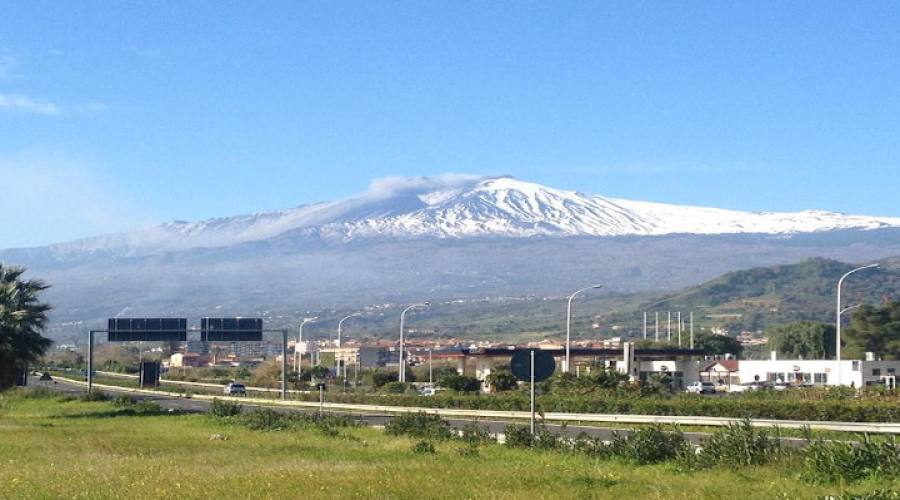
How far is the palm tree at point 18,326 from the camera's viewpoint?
6156 centimetres

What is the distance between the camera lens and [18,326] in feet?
203

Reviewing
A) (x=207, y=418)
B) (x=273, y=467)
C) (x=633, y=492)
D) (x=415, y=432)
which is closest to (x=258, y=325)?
(x=207, y=418)

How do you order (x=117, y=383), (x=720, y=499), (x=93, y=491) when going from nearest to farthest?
(x=720, y=499) < (x=93, y=491) < (x=117, y=383)

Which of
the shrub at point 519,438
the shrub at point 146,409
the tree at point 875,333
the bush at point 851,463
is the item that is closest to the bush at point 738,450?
the bush at point 851,463

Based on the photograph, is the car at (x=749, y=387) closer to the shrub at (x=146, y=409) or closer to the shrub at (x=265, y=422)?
the shrub at (x=146, y=409)

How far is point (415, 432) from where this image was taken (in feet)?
127

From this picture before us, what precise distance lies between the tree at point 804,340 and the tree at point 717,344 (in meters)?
5.60

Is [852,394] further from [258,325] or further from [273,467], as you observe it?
[258,325]

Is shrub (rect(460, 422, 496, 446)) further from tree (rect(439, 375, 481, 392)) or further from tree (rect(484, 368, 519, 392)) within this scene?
tree (rect(439, 375, 481, 392))

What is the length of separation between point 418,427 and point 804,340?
121478mm

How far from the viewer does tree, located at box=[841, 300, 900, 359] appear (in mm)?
115812

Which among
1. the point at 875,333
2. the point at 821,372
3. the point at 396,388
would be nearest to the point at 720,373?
the point at 875,333

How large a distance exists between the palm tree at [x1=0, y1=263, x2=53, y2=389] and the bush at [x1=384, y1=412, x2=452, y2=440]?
2713 cm

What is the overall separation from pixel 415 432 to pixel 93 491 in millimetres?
15995
